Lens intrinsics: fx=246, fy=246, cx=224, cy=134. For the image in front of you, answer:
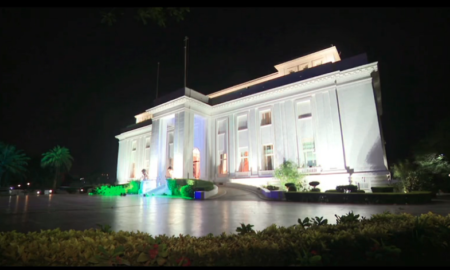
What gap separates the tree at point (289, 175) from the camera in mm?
22484

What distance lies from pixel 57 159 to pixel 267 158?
44.2 m

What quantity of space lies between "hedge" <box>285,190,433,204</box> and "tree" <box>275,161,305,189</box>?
5433mm

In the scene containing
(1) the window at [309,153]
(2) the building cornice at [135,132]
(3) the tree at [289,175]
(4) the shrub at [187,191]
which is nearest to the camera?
(4) the shrub at [187,191]

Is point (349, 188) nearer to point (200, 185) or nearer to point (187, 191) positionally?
point (200, 185)

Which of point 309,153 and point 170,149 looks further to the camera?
point 170,149

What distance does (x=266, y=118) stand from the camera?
28.8 metres

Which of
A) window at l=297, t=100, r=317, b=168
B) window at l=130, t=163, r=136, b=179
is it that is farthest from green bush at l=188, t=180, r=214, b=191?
window at l=130, t=163, r=136, b=179

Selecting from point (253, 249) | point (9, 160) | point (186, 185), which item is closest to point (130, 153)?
point (9, 160)

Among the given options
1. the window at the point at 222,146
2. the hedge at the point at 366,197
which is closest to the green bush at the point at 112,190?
the window at the point at 222,146

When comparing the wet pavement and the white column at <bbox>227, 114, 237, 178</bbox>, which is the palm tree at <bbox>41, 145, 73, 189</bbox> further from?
the wet pavement

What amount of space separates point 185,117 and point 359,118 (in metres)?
18.4

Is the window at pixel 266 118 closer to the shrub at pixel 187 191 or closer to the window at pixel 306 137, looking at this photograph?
the window at pixel 306 137

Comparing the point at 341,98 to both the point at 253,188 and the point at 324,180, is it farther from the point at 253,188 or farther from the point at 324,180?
the point at 253,188

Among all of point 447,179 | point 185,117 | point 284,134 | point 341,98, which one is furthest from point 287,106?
point 447,179
